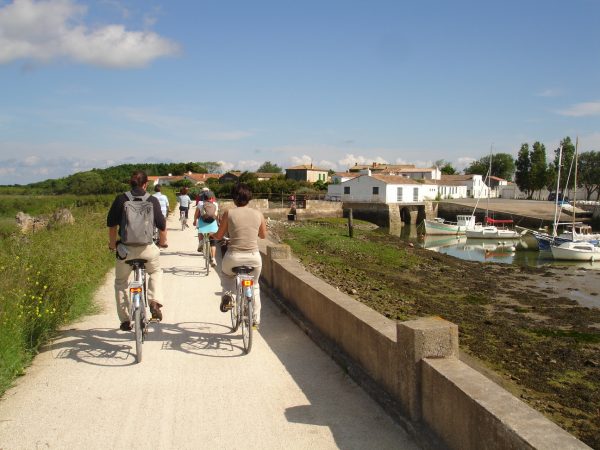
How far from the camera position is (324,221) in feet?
166

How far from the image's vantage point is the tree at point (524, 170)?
8956 cm

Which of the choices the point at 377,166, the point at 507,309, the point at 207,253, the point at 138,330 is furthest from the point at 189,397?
the point at 377,166

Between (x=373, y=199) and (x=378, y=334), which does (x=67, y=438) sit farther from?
(x=373, y=199)

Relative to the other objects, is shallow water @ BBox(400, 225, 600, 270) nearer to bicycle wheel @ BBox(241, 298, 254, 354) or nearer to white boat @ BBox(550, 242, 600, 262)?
white boat @ BBox(550, 242, 600, 262)

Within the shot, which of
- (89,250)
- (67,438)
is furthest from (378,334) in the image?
(89,250)

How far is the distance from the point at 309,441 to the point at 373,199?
6161 centimetres

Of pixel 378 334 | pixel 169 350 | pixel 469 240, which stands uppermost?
pixel 378 334

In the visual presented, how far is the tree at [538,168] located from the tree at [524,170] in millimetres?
1368

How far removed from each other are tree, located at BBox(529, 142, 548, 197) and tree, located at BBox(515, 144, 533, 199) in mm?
1368

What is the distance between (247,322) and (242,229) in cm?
107

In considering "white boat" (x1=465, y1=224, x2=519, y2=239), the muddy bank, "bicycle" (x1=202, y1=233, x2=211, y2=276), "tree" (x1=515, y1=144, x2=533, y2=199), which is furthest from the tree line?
"bicycle" (x1=202, y1=233, x2=211, y2=276)

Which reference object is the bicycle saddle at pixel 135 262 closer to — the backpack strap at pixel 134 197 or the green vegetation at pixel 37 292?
the backpack strap at pixel 134 197

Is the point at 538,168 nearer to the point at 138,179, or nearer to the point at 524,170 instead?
the point at 524,170

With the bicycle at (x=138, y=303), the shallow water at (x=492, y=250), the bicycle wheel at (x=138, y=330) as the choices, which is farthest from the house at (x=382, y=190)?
the bicycle wheel at (x=138, y=330)
